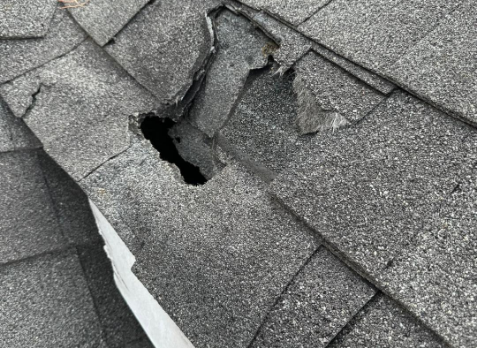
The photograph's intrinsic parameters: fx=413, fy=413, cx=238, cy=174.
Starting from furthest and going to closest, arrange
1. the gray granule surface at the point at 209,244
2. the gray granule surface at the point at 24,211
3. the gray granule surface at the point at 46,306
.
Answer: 1. the gray granule surface at the point at 24,211
2. the gray granule surface at the point at 46,306
3. the gray granule surface at the point at 209,244

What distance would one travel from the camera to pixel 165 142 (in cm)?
231

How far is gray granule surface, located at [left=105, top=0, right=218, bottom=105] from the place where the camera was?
220cm

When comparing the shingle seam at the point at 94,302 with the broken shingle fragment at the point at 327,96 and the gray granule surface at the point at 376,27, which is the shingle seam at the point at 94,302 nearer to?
the broken shingle fragment at the point at 327,96

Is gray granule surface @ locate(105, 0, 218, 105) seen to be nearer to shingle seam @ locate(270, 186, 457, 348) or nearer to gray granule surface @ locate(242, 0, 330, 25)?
gray granule surface @ locate(242, 0, 330, 25)

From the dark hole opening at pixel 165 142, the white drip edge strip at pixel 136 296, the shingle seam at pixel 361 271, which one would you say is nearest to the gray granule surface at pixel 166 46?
the dark hole opening at pixel 165 142

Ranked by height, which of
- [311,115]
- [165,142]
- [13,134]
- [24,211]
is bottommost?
[24,211]

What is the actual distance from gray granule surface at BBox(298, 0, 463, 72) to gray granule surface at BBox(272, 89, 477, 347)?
24cm

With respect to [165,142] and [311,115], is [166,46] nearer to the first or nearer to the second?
[165,142]

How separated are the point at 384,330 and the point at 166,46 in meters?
1.77

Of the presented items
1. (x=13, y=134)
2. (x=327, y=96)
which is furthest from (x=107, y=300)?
(x=327, y=96)

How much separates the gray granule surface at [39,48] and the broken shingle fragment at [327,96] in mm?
1504

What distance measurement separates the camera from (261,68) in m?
2.03

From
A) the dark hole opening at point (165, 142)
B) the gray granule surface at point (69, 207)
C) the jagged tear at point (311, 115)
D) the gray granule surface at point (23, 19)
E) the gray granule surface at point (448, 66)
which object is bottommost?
the gray granule surface at point (69, 207)

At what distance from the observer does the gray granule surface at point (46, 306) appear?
2.17 meters
